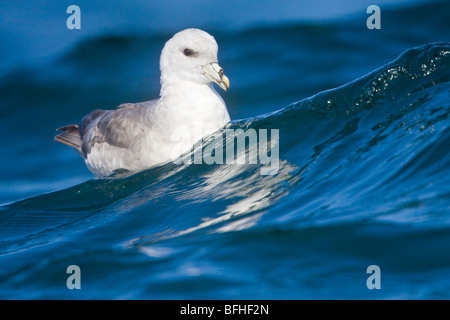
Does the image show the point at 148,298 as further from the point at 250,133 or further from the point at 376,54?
the point at 376,54

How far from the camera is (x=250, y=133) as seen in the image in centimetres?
691

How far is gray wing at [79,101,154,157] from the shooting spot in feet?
22.4

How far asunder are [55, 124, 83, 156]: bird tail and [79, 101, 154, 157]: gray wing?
0.13 meters

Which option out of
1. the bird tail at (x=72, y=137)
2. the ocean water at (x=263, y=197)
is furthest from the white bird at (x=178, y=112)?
the bird tail at (x=72, y=137)

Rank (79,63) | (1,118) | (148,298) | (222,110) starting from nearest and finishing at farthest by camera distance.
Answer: (148,298) < (222,110) < (1,118) < (79,63)

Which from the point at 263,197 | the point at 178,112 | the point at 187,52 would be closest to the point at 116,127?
the point at 178,112

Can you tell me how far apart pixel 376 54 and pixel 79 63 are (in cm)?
407

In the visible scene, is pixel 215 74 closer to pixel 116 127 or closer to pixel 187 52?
pixel 187 52

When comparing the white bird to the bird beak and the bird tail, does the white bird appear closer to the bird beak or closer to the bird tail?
the bird beak

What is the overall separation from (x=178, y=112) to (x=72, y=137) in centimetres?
195

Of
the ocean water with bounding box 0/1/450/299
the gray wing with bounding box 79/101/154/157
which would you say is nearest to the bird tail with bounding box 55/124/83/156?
the gray wing with bounding box 79/101/154/157

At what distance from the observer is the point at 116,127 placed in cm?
698

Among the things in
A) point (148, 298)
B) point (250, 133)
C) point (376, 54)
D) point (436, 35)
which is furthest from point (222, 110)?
point (436, 35)

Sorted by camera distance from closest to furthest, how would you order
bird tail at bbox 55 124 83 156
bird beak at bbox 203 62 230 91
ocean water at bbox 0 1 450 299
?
ocean water at bbox 0 1 450 299 < bird beak at bbox 203 62 230 91 < bird tail at bbox 55 124 83 156
